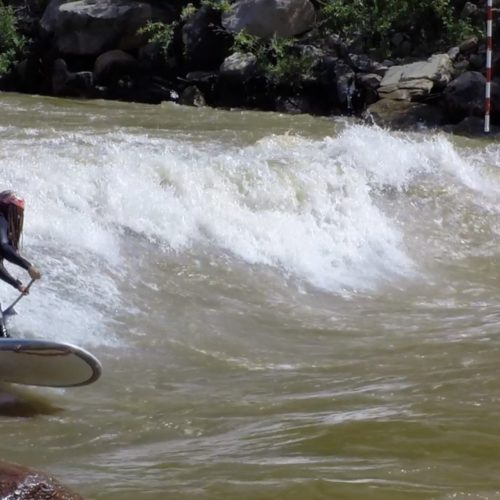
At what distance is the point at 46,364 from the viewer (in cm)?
484

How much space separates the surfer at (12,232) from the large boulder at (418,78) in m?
9.68

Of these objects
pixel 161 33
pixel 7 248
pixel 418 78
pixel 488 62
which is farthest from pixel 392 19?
pixel 7 248

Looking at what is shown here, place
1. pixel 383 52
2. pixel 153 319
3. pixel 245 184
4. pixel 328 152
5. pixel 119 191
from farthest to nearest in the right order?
1. pixel 383 52
2. pixel 328 152
3. pixel 245 184
4. pixel 119 191
5. pixel 153 319

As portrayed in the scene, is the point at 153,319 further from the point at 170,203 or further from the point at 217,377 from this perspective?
the point at 170,203

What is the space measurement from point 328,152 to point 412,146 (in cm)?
91

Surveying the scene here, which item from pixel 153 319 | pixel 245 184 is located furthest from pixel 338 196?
pixel 153 319

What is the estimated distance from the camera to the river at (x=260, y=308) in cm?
402

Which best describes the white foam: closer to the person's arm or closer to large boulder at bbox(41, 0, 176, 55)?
the person's arm

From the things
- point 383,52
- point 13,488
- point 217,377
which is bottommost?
point 217,377

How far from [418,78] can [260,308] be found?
7.96 metres

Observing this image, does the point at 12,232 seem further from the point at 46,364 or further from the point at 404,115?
the point at 404,115

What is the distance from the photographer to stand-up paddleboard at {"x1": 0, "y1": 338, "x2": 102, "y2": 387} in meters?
4.75

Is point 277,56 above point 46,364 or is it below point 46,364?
above

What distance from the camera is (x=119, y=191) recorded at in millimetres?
8266
